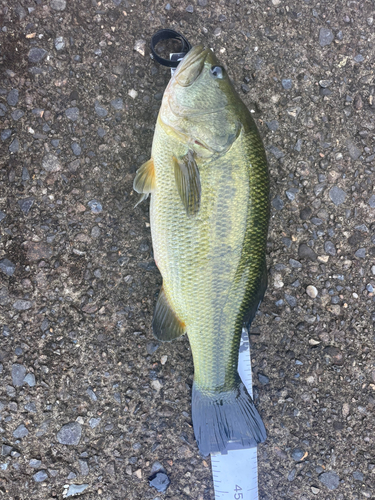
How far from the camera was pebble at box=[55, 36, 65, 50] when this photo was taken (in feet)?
7.16

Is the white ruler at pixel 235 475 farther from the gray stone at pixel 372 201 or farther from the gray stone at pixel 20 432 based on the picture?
the gray stone at pixel 372 201

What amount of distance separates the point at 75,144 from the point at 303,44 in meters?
1.73

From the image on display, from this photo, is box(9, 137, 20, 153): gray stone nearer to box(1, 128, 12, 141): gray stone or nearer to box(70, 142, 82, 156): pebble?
box(1, 128, 12, 141): gray stone

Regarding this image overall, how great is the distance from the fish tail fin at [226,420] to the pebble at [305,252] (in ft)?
3.13

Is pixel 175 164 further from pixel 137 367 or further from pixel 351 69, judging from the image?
pixel 351 69

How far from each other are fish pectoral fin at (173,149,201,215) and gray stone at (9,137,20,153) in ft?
3.62

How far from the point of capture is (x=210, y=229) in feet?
5.99

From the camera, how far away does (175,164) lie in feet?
6.22

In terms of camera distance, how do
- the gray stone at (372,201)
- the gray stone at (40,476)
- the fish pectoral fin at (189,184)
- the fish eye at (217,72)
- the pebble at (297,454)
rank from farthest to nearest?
the gray stone at (372,201)
the pebble at (297,454)
the gray stone at (40,476)
the fish eye at (217,72)
the fish pectoral fin at (189,184)

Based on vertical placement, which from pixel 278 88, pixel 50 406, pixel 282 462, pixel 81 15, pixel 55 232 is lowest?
pixel 282 462

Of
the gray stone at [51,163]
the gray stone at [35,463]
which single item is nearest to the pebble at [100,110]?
the gray stone at [51,163]

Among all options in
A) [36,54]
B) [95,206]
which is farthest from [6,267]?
[36,54]

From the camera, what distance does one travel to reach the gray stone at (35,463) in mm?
2123

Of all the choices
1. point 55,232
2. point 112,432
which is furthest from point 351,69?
point 112,432
